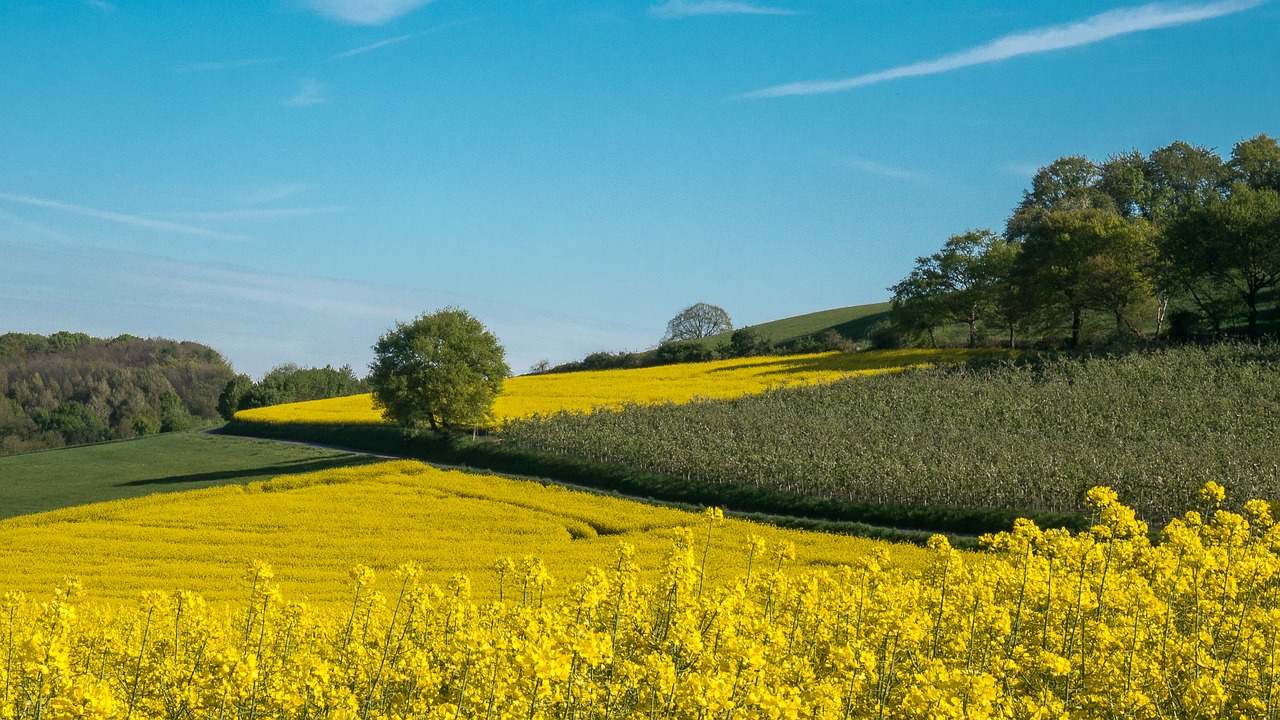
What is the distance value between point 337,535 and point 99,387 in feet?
331

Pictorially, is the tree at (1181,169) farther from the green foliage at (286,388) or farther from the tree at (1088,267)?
the green foliage at (286,388)

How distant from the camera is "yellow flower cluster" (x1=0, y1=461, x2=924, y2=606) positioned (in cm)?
2617

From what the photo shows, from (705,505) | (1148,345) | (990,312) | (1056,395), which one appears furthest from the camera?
(990,312)

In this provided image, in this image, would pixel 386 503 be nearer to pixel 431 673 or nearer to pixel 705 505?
pixel 705 505

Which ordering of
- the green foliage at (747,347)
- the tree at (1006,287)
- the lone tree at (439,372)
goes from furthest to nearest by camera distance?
the green foliage at (747,347) → the tree at (1006,287) → the lone tree at (439,372)

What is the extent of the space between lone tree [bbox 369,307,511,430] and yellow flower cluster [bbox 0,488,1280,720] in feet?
129

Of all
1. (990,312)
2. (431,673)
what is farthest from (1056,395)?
(431,673)

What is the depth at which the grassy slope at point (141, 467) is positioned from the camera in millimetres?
46531

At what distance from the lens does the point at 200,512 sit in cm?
3678

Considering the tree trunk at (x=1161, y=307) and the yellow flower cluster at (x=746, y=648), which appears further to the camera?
the tree trunk at (x=1161, y=307)

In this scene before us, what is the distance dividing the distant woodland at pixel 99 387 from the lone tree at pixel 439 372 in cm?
5200

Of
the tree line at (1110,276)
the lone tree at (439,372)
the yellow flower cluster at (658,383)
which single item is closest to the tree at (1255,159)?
the tree line at (1110,276)

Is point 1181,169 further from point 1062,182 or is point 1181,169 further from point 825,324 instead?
point 825,324

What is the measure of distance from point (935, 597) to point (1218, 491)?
5.37 meters
